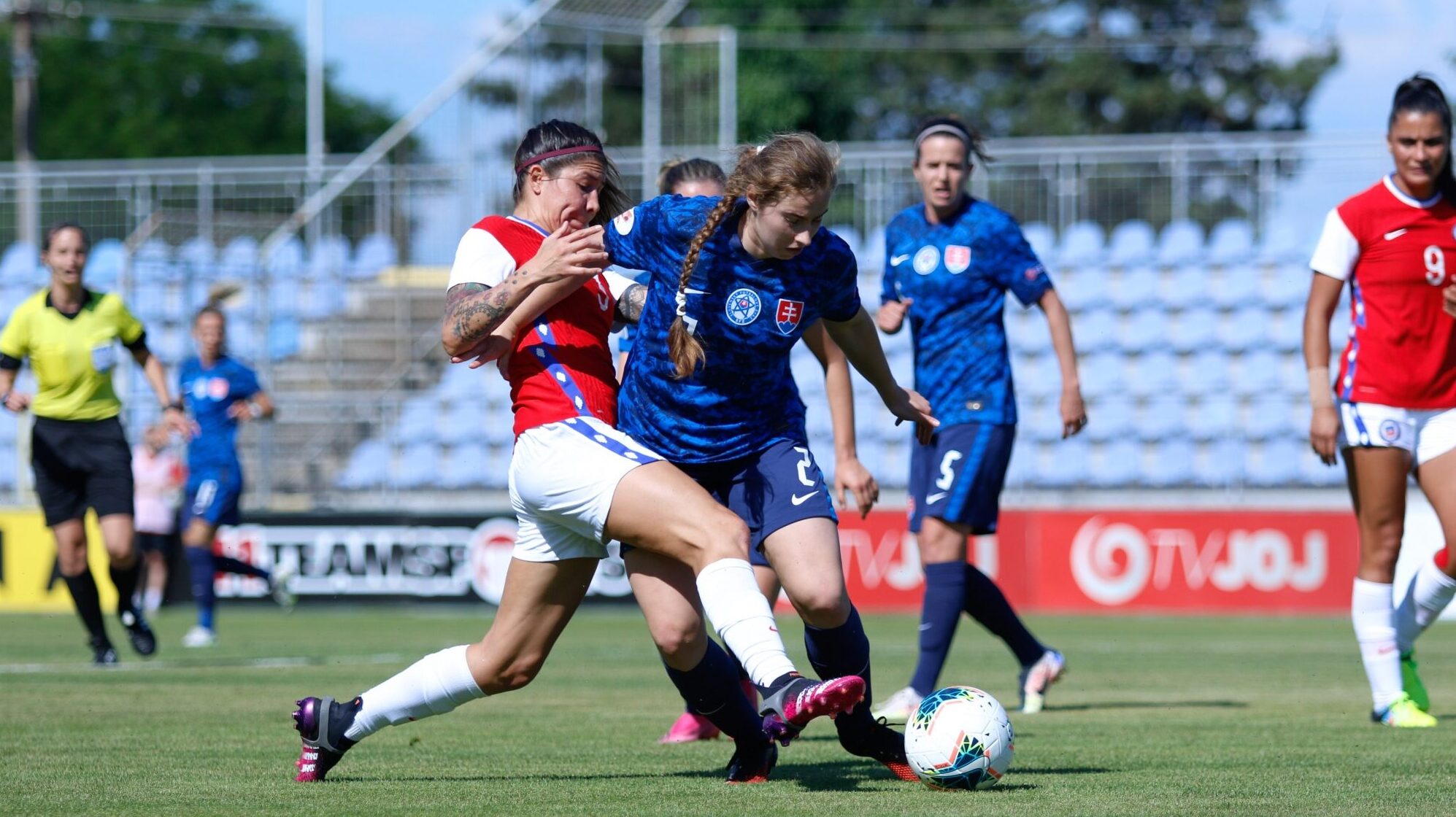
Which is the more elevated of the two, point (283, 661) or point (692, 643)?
point (692, 643)

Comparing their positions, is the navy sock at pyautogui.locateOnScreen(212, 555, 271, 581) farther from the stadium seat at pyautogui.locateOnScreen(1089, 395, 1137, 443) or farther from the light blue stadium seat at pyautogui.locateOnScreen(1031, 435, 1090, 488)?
the stadium seat at pyautogui.locateOnScreen(1089, 395, 1137, 443)

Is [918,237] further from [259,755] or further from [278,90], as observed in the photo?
[278,90]

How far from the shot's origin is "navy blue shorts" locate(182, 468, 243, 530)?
14430mm

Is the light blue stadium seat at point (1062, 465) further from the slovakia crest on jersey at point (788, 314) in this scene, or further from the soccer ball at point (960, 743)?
the slovakia crest on jersey at point (788, 314)

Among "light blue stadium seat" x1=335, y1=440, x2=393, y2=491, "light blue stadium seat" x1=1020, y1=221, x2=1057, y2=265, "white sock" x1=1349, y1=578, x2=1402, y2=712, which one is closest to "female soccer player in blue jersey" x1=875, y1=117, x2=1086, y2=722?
"white sock" x1=1349, y1=578, x2=1402, y2=712

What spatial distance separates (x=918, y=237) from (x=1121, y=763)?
292 cm

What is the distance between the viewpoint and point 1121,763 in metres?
5.89

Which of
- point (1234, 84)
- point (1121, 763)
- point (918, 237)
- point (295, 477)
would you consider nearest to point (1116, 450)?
point (295, 477)

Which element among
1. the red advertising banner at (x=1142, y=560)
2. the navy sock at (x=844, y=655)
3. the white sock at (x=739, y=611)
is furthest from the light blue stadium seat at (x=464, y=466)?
the white sock at (x=739, y=611)

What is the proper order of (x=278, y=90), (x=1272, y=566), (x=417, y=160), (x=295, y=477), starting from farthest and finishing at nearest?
(x=278, y=90) < (x=417, y=160) < (x=295, y=477) < (x=1272, y=566)

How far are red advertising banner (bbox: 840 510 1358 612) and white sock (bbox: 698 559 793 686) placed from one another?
12.0 m

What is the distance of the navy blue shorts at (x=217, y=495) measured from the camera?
14.4 m

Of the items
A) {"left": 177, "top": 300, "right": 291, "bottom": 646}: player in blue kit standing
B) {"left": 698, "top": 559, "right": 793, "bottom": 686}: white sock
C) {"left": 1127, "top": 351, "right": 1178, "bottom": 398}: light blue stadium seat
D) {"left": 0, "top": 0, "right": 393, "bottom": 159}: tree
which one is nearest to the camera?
{"left": 698, "top": 559, "right": 793, "bottom": 686}: white sock

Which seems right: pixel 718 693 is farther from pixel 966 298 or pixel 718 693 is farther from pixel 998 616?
pixel 966 298
